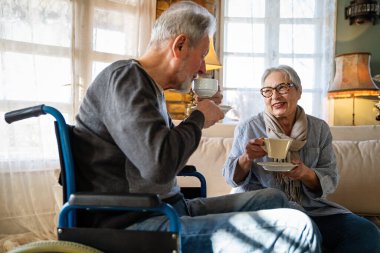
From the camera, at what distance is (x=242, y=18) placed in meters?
3.35

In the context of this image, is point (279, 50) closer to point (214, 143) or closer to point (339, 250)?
point (214, 143)

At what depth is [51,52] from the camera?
2459 mm

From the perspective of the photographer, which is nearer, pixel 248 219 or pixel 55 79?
pixel 248 219

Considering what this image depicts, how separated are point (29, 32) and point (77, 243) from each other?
2026 millimetres

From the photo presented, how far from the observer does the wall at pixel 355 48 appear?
3264 millimetres

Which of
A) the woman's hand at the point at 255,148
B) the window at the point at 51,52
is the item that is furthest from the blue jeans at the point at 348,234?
the window at the point at 51,52

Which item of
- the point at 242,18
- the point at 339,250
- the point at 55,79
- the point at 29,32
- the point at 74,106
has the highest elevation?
the point at 242,18

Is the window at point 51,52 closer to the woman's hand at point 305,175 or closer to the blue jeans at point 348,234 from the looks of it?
the woman's hand at point 305,175

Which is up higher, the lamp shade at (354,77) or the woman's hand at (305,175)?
the lamp shade at (354,77)

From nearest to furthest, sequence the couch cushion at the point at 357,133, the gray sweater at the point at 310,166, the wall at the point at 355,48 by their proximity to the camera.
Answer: the gray sweater at the point at 310,166, the couch cushion at the point at 357,133, the wall at the point at 355,48

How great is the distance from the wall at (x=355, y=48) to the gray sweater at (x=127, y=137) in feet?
9.08

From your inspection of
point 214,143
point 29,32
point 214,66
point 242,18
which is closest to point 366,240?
point 214,143

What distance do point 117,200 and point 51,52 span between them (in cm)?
205

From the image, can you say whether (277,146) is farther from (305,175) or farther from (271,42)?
(271,42)
